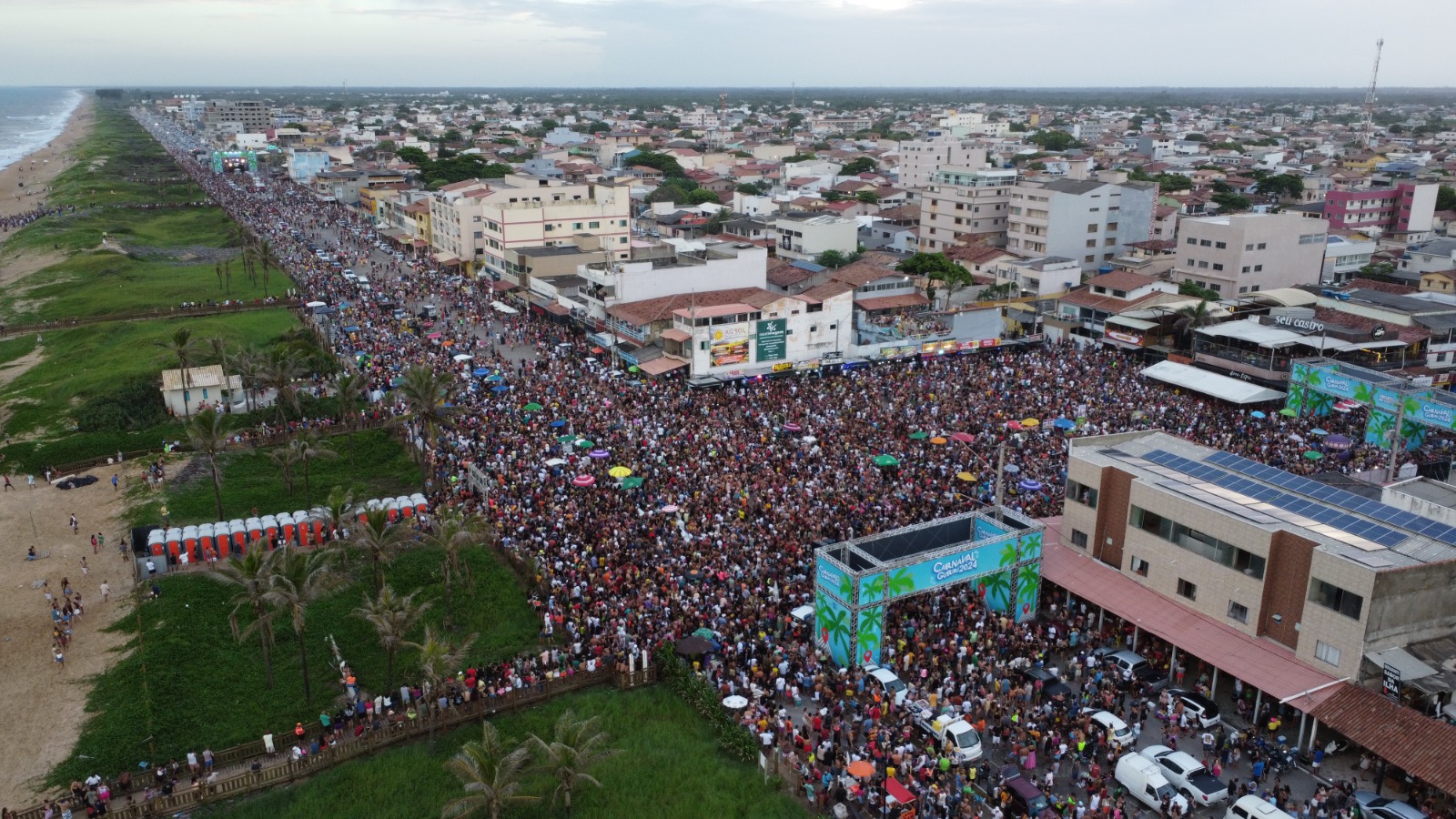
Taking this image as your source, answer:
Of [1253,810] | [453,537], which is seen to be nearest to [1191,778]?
[1253,810]

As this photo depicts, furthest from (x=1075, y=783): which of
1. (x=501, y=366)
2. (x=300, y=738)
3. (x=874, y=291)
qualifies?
(x=874, y=291)

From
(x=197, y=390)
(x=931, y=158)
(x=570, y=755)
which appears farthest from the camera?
(x=931, y=158)

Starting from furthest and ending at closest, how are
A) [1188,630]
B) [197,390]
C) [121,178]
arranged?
1. [121,178]
2. [197,390]
3. [1188,630]

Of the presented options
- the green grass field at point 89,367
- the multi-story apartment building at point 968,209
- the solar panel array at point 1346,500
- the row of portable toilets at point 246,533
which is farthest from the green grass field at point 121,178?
the solar panel array at point 1346,500

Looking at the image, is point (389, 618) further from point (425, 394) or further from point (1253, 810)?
point (1253, 810)

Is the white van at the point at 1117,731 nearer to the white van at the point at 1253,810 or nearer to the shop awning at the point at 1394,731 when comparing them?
the white van at the point at 1253,810

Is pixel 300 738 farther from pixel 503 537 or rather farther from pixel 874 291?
pixel 874 291

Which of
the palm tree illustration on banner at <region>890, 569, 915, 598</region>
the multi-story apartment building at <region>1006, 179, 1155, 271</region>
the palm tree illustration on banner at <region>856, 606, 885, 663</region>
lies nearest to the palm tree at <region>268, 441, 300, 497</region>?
the palm tree illustration on banner at <region>856, 606, 885, 663</region>
